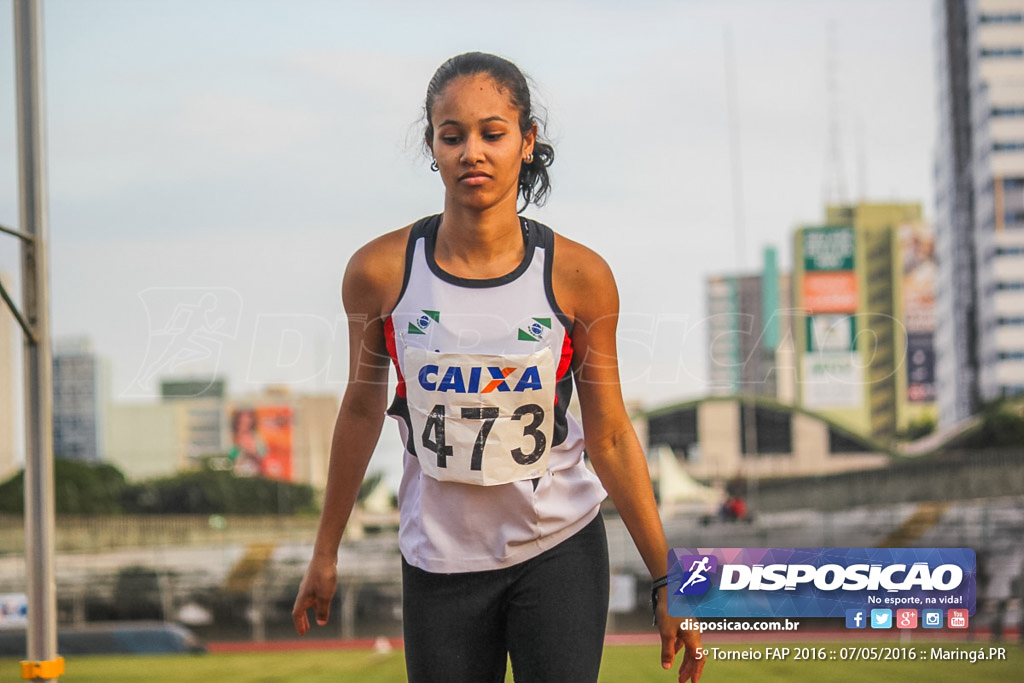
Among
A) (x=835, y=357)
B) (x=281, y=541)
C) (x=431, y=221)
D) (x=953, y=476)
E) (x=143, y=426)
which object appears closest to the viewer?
(x=431, y=221)

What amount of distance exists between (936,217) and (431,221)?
62.8m

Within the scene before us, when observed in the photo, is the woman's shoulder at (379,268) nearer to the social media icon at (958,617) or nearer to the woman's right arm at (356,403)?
the woman's right arm at (356,403)

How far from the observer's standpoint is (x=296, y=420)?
32438mm

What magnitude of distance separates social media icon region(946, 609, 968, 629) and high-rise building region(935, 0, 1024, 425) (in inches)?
1744

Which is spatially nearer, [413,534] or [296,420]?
[413,534]

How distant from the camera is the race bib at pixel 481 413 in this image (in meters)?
1.91

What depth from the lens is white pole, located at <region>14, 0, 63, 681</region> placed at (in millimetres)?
3658

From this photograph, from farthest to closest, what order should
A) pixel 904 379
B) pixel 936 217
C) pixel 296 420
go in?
pixel 936 217, pixel 904 379, pixel 296 420

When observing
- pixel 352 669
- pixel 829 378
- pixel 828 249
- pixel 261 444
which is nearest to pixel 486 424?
pixel 352 669

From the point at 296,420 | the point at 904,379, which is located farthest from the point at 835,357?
the point at 296,420

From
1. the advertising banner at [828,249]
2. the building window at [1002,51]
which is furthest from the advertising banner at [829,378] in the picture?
the building window at [1002,51]

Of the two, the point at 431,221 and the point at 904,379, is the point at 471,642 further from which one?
the point at 904,379

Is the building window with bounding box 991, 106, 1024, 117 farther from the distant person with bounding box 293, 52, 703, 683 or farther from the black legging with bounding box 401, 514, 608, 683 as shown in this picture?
the black legging with bounding box 401, 514, 608, 683

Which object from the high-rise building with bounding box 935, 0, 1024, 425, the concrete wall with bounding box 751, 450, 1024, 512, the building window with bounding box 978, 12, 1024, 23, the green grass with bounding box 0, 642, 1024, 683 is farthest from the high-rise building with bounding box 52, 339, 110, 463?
the building window with bounding box 978, 12, 1024, 23
